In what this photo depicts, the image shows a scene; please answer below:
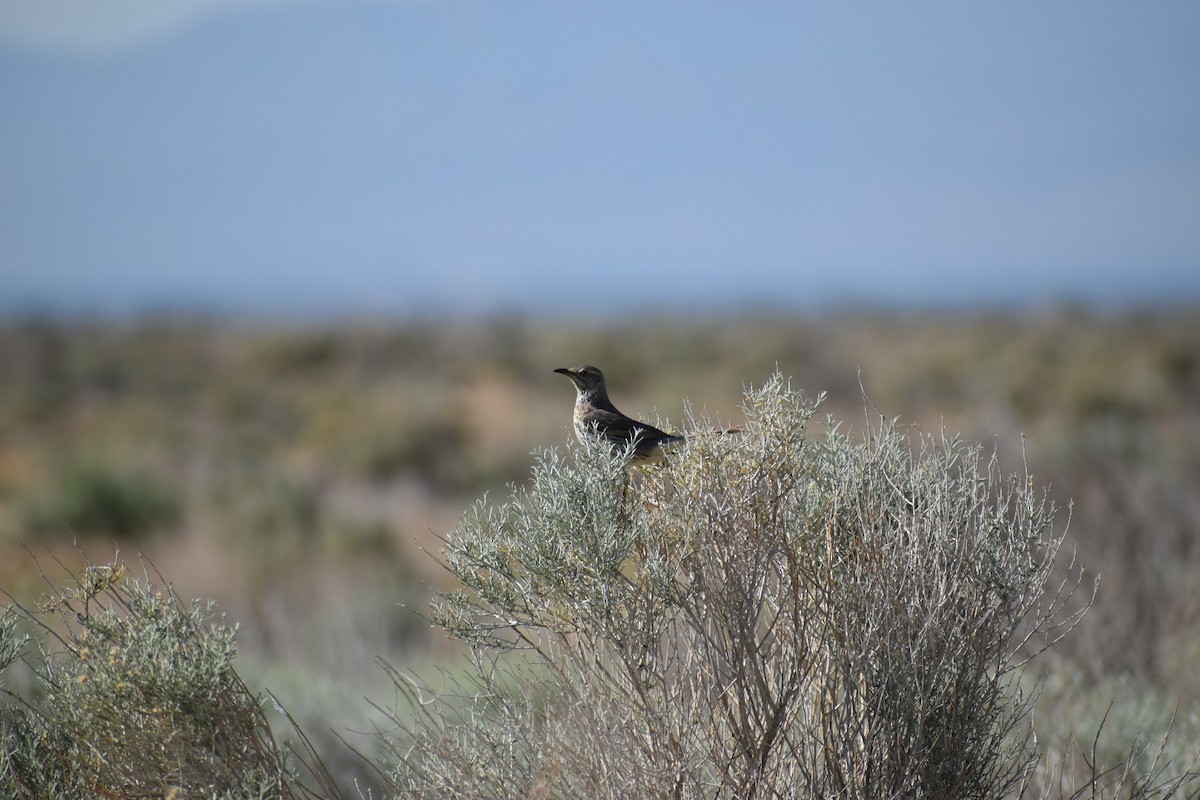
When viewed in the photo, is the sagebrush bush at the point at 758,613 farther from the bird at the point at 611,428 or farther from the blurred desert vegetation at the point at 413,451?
the blurred desert vegetation at the point at 413,451

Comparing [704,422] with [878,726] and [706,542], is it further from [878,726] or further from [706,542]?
[878,726]

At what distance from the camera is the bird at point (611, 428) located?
13.0ft

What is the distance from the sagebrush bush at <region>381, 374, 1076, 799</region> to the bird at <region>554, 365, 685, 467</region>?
193 mm

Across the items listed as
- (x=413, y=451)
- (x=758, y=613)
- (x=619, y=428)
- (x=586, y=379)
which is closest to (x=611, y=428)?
(x=619, y=428)

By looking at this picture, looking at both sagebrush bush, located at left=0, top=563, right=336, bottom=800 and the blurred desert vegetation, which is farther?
the blurred desert vegetation

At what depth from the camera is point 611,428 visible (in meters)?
4.23

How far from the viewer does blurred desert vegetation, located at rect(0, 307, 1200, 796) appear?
7.70 meters

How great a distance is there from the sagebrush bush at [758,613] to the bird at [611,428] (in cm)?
19

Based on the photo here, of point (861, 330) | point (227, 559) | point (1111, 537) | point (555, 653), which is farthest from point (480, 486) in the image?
point (861, 330)

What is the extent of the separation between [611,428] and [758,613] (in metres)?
1.01

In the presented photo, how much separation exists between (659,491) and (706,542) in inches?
13.4

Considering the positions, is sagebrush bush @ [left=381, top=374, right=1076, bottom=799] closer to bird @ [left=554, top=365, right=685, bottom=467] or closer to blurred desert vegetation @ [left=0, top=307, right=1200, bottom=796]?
bird @ [left=554, top=365, right=685, bottom=467]

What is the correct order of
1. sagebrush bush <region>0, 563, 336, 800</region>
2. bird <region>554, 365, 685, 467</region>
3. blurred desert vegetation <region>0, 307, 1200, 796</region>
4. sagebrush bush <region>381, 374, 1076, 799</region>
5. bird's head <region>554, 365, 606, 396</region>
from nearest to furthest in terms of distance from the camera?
sagebrush bush <region>381, 374, 1076, 799</region>
sagebrush bush <region>0, 563, 336, 800</region>
bird <region>554, 365, 685, 467</region>
bird's head <region>554, 365, 606, 396</region>
blurred desert vegetation <region>0, 307, 1200, 796</region>

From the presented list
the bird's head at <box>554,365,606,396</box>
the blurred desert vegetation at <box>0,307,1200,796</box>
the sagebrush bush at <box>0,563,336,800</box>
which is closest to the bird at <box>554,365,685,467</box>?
the bird's head at <box>554,365,606,396</box>
